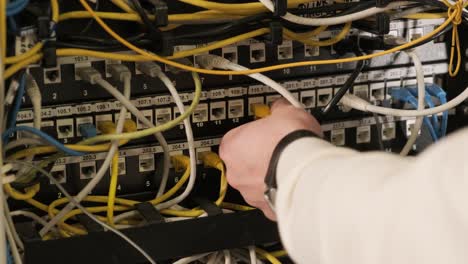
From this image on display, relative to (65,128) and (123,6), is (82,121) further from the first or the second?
(123,6)

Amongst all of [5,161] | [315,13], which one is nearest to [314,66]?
[315,13]

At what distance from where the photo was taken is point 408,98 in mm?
1371

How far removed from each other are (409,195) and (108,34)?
0.58 m

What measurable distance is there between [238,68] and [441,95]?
382mm

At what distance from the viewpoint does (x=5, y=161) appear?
44.0 inches

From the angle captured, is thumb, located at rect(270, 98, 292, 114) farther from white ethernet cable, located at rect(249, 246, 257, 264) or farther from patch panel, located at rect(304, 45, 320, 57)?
white ethernet cable, located at rect(249, 246, 257, 264)

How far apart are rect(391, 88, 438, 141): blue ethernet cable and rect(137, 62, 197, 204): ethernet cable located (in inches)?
14.2

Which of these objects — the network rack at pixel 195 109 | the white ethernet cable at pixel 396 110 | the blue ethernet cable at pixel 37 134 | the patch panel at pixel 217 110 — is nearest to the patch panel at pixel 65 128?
the network rack at pixel 195 109

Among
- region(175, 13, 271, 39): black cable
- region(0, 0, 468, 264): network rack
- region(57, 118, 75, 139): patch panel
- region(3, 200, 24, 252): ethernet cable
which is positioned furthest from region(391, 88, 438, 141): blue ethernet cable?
region(3, 200, 24, 252): ethernet cable

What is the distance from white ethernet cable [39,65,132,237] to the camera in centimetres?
116

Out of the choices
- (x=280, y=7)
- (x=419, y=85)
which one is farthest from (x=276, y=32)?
(x=419, y=85)

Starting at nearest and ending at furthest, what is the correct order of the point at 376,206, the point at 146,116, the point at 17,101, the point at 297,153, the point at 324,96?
the point at 376,206 < the point at 297,153 < the point at 17,101 < the point at 146,116 < the point at 324,96

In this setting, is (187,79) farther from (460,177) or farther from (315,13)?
(460,177)

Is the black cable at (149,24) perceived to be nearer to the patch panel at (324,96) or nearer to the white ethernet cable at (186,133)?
the white ethernet cable at (186,133)
